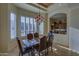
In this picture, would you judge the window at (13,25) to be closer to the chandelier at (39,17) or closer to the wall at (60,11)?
the chandelier at (39,17)

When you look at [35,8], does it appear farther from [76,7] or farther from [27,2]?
[76,7]

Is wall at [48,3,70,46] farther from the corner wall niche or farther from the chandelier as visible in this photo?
the chandelier

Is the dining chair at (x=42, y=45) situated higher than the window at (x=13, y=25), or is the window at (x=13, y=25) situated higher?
the window at (x=13, y=25)

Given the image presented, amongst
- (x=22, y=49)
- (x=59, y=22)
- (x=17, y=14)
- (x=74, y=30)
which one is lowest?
(x=22, y=49)

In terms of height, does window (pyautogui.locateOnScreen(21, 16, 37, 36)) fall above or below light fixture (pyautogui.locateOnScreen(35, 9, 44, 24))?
below

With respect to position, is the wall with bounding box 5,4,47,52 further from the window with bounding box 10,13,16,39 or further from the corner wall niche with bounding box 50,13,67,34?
the corner wall niche with bounding box 50,13,67,34

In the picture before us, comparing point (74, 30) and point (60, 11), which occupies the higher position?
point (60, 11)

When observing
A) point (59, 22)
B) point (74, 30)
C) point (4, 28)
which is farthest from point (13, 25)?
point (74, 30)

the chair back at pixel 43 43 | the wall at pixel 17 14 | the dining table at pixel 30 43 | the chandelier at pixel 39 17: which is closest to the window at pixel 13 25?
the wall at pixel 17 14

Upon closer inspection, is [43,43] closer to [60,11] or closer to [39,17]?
[39,17]

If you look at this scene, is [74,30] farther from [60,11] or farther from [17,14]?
[17,14]

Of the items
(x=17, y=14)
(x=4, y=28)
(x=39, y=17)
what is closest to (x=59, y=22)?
(x=39, y=17)

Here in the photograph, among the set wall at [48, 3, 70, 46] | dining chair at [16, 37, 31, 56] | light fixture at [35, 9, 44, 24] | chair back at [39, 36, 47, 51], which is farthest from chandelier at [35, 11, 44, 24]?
dining chair at [16, 37, 31, 56]

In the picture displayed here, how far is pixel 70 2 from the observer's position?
2.75 m
